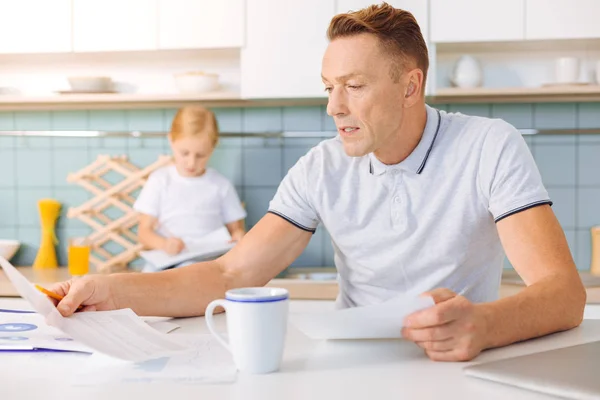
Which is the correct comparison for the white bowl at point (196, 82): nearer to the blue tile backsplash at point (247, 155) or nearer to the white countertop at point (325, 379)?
the blue tile backsplash at point (247, 155)

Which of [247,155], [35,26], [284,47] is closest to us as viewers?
[284,47]

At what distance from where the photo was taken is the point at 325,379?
33.6 inches

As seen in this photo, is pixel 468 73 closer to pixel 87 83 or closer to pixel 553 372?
pixel 87 83

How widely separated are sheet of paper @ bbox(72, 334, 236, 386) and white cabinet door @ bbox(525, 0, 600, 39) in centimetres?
188

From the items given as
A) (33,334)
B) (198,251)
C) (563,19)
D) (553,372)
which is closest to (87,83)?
(198,251)

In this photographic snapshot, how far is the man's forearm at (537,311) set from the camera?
1.00 metres

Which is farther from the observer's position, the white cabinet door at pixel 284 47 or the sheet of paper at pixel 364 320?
the white cabinet door at pixel 284 47

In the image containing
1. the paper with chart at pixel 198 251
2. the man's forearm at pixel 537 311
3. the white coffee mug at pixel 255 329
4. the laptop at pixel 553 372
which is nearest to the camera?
the laptop at pixel 553 372

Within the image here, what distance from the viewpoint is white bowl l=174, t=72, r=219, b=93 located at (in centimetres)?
264

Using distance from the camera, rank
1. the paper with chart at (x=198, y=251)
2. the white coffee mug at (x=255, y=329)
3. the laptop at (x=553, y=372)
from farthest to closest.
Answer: the paper with chart at (x=198, y=251) < the white coffee mug at (x=255, y=329) < the laptop at (x=553, y=372)

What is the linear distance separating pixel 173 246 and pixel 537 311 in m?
1.66

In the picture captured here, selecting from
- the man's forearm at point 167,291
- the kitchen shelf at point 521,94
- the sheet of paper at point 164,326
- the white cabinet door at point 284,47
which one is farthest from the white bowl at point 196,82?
the sheet of paper at point 164,326

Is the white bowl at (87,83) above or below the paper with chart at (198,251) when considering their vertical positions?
above

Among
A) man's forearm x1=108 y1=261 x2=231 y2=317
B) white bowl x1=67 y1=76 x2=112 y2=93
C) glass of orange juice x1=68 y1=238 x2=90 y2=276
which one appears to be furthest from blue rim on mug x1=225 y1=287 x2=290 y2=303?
white bowl x1=67 y1=76 x2=112 y2=93
